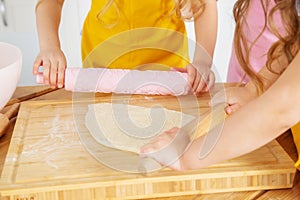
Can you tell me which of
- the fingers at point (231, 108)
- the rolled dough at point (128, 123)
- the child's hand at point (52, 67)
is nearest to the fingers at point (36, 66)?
the child's hand at point (52, 67)

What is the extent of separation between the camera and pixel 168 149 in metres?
0.86

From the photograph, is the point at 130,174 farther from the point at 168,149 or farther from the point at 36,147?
the point at 36,147

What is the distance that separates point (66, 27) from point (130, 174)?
1.77m

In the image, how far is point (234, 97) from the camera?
1.08 meters

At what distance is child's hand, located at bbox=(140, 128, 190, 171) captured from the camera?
843 millimetres

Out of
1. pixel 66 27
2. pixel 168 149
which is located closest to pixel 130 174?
pixel 168 149

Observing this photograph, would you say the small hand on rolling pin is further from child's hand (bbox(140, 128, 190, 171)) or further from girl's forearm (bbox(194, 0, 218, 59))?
girl's forearm (bbox(194, 0, 218, 59))

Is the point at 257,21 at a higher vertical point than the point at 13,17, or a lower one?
higher

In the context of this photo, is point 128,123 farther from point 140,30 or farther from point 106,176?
point 140,30

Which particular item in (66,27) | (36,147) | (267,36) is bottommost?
(66,27)

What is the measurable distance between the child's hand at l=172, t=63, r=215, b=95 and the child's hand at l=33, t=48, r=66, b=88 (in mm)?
281

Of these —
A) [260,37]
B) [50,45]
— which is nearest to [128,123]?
[50,45]

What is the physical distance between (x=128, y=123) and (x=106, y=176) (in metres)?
0.21

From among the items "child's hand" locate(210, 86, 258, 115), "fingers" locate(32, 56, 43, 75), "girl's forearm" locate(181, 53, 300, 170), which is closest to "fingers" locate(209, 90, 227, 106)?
"child's hand" locate(210, 86, 258, 115)
